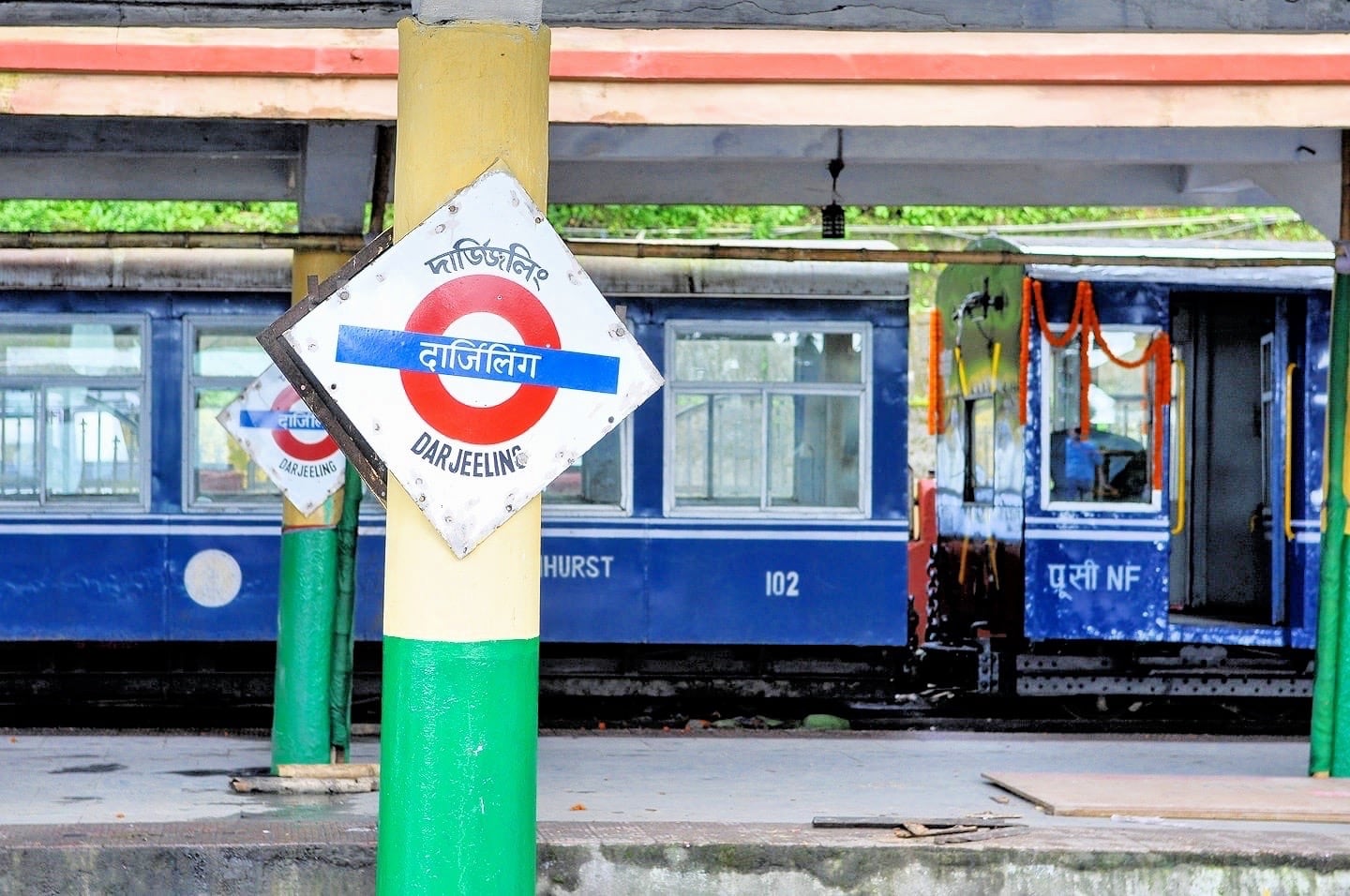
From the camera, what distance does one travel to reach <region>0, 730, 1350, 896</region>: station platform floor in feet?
17.2

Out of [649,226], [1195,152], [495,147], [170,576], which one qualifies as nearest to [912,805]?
[1195,152]

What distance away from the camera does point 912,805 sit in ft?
20.7

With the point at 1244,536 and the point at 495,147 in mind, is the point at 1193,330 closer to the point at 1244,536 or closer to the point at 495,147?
the point at 1244,536

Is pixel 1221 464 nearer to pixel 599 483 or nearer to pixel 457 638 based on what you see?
pixel 599 483

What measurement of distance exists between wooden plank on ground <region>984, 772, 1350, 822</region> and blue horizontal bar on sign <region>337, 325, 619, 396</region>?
3490mm

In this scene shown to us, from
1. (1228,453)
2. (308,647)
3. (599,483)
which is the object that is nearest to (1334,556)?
(308,647)

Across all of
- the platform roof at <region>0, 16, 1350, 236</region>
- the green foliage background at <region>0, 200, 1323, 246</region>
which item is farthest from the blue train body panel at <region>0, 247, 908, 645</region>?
the green foliage background at <region>0, 200, 1323, 246</region>

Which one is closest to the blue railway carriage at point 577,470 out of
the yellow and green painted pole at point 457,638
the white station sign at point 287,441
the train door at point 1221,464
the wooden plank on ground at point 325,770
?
the train door at point 1221,464

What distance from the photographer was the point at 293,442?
698 centimetres

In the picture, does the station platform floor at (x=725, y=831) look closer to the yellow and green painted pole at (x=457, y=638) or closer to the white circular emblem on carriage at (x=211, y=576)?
the yellow and green painted pole at (x=457, y=638)

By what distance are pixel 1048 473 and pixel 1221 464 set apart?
1.88 meters

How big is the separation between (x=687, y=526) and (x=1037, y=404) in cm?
233

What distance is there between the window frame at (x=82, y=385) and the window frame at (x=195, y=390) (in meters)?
0.20

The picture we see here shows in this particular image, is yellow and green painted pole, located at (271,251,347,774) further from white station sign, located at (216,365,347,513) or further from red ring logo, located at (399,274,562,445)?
red ring logo, located at (399,274,562,445)
